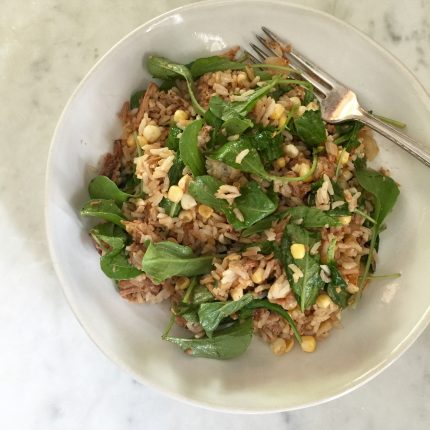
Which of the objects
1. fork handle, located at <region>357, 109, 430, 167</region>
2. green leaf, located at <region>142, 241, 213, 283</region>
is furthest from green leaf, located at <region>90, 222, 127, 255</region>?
fork handle, located at <region>357, 109, 430, 167</region>

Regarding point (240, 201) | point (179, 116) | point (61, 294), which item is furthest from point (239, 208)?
point (61, 294)

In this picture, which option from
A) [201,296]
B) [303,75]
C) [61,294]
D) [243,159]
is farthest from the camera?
[61,294]

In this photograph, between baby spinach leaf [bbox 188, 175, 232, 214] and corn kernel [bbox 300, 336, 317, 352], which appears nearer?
baby spinach leaf [bbox 188, 175, 232, 214]

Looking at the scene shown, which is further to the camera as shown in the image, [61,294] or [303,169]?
[61,294]

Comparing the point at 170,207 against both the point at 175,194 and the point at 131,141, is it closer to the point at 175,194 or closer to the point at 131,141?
the point at 175,194

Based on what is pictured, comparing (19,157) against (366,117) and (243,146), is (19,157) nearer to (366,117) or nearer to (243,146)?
(243,146)

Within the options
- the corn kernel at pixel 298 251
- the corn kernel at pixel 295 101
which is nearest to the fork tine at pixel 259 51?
the corn kernel at pixel 295 101

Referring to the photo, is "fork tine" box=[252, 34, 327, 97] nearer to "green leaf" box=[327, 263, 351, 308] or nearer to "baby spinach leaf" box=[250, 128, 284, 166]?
"baby spinach leaf" box=[250, 128, 284, 166]
